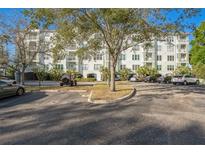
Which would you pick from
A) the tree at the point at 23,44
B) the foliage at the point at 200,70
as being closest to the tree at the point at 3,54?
the tree at the point at 23,44

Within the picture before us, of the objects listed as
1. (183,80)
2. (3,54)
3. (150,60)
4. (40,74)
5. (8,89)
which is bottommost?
(8,89)

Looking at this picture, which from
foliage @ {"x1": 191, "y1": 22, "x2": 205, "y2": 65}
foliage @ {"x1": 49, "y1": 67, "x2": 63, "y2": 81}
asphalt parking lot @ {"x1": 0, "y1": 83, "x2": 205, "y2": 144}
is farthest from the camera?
foliage @ {"x1": 49, "y1": 67, "x2": 63, "y2": 81}

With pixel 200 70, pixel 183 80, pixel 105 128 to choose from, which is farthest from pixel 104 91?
pixel 200 70

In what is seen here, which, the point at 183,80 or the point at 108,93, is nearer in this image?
the point at 108,93

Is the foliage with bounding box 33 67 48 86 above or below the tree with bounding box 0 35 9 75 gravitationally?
below

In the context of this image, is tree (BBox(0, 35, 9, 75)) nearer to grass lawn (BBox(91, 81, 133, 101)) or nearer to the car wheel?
the car wheel

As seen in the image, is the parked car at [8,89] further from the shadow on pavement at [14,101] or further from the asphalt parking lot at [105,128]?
the asphalt parking lot at [105,128]

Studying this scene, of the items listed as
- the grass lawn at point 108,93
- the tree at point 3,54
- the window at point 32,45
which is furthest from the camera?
the window at point 32,45

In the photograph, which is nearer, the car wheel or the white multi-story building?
the car wheel

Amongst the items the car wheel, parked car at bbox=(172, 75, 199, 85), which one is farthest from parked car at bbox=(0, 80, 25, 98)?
parked car at bbox=(172, 75, 199, 85)

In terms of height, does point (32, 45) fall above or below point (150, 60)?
below

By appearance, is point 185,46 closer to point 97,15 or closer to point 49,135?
point 97,15

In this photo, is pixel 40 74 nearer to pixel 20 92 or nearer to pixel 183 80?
pixel 20 92
